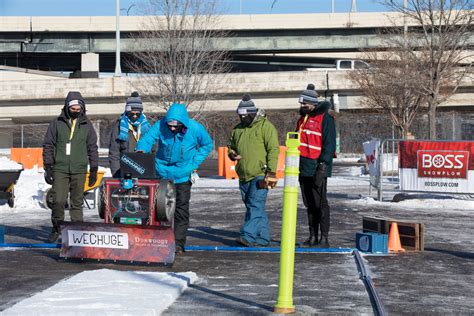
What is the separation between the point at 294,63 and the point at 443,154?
58433 mm

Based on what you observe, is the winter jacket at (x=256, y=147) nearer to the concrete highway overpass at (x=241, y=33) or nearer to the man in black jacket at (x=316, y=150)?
the man in black jacket at (x=316, y=150)

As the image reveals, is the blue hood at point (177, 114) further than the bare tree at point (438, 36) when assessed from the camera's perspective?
No

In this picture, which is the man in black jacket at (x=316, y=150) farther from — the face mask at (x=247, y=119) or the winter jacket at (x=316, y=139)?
the face mask at (x=247, y=119)

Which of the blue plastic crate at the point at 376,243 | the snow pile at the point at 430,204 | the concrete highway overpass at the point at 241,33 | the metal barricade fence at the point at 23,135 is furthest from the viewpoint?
the concrete highway overpass at the point at 241,33

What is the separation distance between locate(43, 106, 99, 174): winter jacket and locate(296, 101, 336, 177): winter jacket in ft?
9.07

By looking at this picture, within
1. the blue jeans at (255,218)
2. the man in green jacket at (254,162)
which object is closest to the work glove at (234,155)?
the man in green jacket at (254,162)

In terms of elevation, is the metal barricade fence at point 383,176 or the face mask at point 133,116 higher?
the face mask at point 133,116

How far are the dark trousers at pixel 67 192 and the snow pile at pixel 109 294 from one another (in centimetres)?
330

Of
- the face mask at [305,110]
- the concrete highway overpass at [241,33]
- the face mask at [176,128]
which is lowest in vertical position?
→ the face mask at [176,128]

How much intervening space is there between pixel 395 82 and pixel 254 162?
28147mm

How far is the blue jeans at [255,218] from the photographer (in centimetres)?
1276

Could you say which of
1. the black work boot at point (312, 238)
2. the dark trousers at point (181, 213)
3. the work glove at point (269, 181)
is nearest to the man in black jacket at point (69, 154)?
the dark trousers at point (181, 213)

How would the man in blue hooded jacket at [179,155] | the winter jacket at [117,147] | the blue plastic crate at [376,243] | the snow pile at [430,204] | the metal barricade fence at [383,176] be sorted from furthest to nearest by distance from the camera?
1. the metal barricade fence at [383,176]
2. the snow pile at [430,204]
3. the winter jacket at [117,147]
4. the blue plastic crate at [376,243]
5. the man in blue hooded jacket at [179,155]

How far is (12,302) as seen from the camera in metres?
8.30
